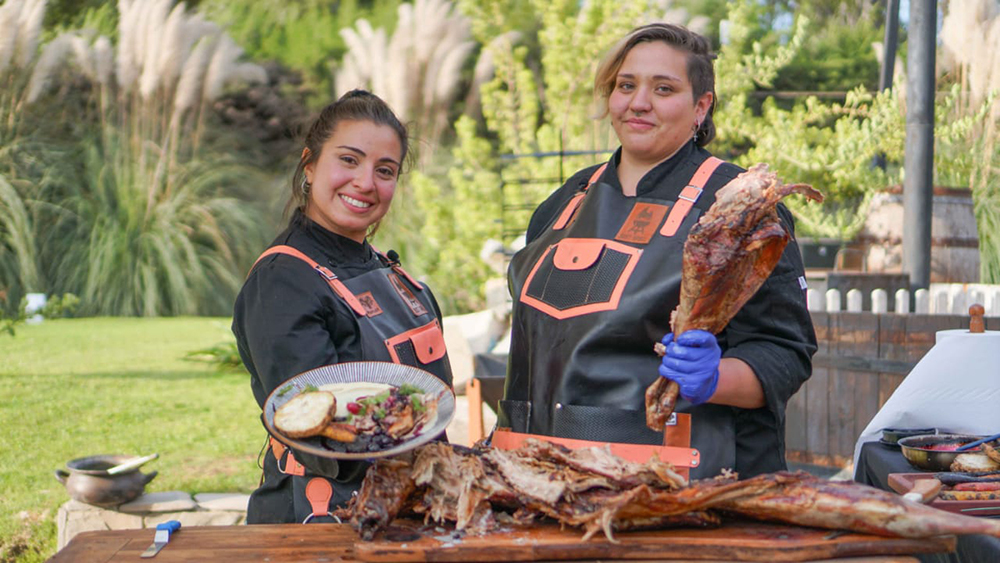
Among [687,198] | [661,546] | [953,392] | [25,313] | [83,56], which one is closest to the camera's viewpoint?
[661,546]

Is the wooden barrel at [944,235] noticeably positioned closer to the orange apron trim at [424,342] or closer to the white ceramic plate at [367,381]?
the orange apron trim at [424,342]

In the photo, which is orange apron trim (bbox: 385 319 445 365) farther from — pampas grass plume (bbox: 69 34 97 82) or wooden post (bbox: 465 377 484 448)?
pampas grass plume (bbox: 69 34 97 82)

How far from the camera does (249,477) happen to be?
17.3 ft

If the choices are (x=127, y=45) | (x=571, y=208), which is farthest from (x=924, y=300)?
(x=127, y=45)

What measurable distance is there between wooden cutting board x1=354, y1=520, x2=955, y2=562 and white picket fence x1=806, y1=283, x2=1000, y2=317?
4843mm

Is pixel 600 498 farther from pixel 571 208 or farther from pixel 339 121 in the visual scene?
pixel 339 121

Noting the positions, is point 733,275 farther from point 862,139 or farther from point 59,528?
point 862,139

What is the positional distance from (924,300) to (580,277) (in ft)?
16.8

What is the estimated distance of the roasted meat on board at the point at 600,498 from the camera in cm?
158

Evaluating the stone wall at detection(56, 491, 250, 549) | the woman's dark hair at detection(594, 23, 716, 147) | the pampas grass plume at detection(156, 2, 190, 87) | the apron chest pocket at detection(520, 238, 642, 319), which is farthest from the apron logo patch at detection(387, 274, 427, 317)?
the pampas grass plume at detection(156, 2, 190, 87)

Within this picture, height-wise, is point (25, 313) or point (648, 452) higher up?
point (648, 452)

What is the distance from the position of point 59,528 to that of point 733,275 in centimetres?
374

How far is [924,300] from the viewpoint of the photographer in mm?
6438

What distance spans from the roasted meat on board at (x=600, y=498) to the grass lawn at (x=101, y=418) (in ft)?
11.6
